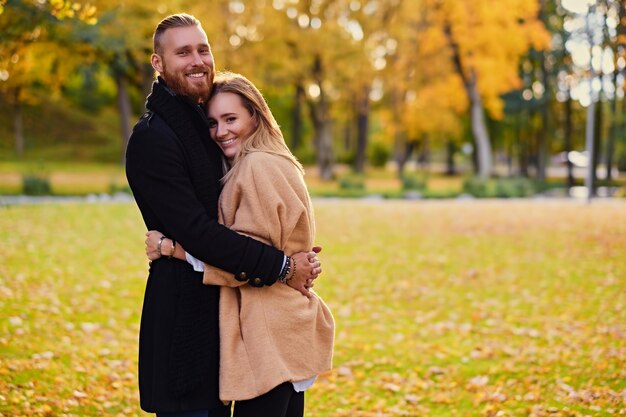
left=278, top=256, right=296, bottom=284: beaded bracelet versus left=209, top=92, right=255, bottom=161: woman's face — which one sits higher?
left=209, top=92, right=255, bottom=161: woman's face

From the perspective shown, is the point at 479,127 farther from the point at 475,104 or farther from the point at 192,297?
the point at 192,297

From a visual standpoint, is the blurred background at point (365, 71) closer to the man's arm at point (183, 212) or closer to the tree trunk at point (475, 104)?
the tree trunk at point (475, 104)

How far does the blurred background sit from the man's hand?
13.3 metres

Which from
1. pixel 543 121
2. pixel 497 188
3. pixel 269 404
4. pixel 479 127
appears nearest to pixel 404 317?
pixel 269 404

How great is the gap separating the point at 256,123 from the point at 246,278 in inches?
27.3

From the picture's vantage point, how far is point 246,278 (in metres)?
2.86

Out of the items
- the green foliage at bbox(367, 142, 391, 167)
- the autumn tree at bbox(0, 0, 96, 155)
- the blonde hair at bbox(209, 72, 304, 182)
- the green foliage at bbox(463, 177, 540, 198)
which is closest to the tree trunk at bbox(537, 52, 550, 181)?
the green foliage at bbox(463, 177, 540, 198)

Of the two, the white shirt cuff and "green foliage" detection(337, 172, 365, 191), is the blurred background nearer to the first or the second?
"green foliage" detection(337, 172, 365, 191)

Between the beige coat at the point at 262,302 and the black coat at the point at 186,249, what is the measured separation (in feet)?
0.22

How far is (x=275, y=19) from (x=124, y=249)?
1991cm

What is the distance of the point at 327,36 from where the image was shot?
30.7m

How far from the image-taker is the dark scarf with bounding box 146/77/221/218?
114 inches

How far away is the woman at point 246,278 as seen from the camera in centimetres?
288

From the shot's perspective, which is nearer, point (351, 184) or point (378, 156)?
point (351, 184)
